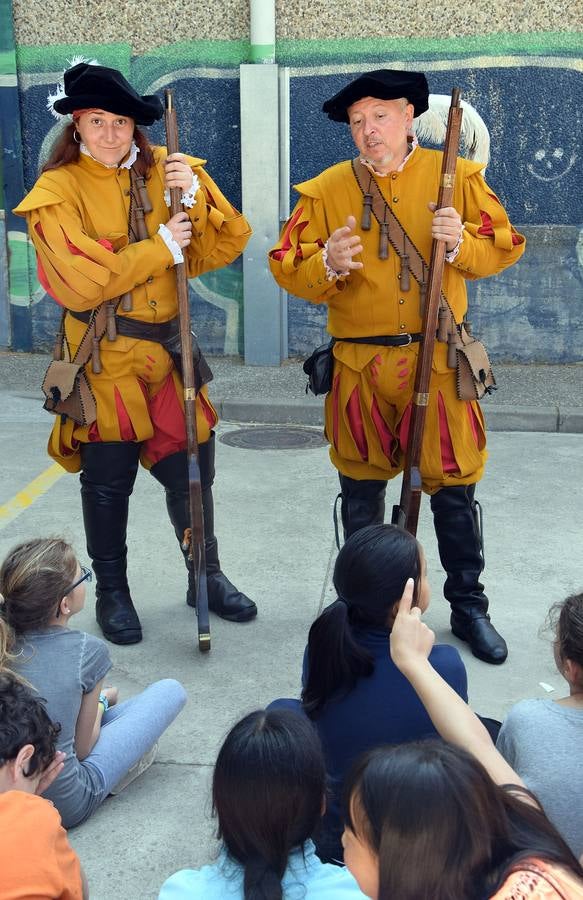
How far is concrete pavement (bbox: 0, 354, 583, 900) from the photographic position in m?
2.78

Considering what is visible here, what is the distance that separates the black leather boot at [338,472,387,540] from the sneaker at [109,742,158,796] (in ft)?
3.68

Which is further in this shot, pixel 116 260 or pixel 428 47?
pixel 428 47

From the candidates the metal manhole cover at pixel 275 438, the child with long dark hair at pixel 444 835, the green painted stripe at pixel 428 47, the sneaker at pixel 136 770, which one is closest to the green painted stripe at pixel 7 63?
the green painted stripe at pixel 428 47

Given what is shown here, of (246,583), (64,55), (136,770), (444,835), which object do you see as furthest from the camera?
(64,55)

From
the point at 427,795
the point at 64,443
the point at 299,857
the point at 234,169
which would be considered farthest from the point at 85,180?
the point at 234,169

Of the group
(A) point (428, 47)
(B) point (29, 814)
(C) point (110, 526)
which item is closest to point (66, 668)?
(B) point (29, 814)

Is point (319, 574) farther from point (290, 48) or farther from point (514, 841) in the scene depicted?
point (290, 48)

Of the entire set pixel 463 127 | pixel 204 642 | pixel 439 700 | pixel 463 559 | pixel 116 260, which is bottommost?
pixel 204 642

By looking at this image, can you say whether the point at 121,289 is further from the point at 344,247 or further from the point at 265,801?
the point at 265,801

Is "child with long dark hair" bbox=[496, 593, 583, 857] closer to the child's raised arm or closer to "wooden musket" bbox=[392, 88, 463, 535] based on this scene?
the child's raised arm

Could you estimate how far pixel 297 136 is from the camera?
25.2 ft

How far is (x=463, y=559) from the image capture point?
374 cm

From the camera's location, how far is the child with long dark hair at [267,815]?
167cm

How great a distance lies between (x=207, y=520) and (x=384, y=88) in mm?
1591
